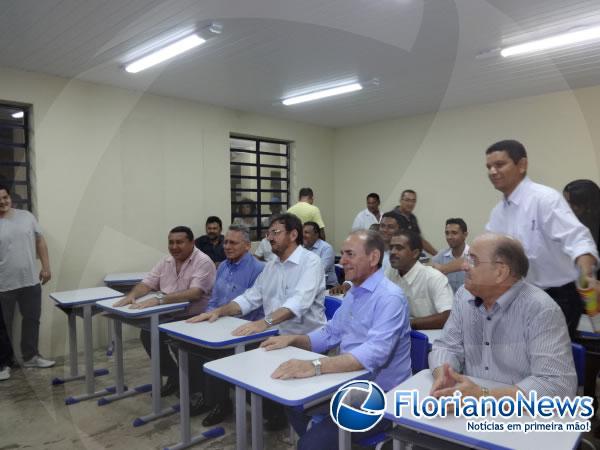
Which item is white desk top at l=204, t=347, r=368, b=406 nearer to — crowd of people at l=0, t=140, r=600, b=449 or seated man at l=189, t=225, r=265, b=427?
crowd of people at l=0, t=140, r=600, b=449

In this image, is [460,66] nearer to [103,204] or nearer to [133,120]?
[133,120]

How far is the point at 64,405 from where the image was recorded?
335cm

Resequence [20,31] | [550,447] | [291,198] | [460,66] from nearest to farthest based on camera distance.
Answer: [550,447], [20,31], [460,66], [291,198]

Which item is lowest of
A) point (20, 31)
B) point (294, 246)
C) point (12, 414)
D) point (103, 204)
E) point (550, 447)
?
point (12, 414)

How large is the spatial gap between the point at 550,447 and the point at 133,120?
16.8 ft

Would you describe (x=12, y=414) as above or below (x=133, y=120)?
below

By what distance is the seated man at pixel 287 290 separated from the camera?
271 centimetres

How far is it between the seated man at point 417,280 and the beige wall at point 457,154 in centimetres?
385

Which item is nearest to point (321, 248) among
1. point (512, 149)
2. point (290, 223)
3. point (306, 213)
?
point (306, 213)

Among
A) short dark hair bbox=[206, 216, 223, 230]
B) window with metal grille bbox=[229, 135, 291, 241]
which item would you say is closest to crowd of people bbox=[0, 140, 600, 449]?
short dark hair bbox=[206, 216, 223, 230]

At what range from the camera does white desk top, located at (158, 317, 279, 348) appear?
2.27 metres

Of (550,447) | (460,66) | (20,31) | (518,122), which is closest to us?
(550,447)

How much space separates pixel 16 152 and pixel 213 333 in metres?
3.50

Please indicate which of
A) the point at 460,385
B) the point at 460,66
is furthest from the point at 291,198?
the point at 460,385
